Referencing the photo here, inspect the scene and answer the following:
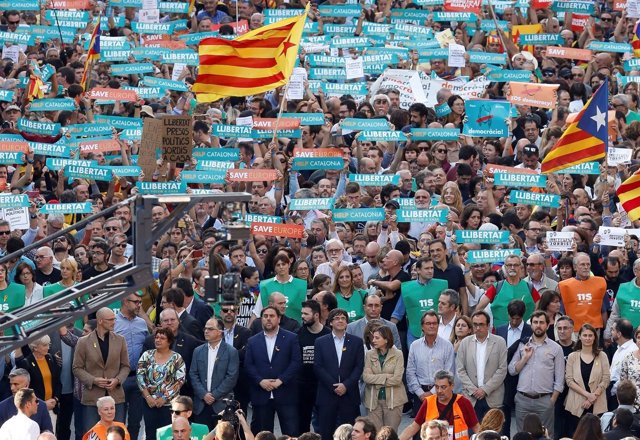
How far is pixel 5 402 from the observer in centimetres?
1959

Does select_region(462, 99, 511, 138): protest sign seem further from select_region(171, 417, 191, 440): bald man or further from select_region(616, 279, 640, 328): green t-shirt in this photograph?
select_region(171, 417, 191, 440): bald man

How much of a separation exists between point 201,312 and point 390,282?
6.88ft

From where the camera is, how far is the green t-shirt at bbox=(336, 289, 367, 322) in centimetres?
2141

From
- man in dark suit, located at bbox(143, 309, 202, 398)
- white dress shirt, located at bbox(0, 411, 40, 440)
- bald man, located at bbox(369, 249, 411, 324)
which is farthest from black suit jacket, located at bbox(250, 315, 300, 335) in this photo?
white dress shirt, located at bbox(0, 411, 40, 440)

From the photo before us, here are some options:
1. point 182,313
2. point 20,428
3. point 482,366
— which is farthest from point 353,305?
point 20,428

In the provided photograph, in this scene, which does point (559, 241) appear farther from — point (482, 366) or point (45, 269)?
point (45, 269)

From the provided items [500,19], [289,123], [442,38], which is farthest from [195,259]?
[500,19]

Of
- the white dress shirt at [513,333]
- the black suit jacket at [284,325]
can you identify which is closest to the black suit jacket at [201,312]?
the black suit jacket at [284,325]

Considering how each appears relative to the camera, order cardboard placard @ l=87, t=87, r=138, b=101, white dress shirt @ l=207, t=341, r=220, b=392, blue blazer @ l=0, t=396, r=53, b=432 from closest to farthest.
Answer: blue blazer @ l=0, t=396, r=53, b=432 < white dress shirt @ l=207, t=341, r=220, b=392 < cardboard placard @ l=87, t=87, r=138, b=101

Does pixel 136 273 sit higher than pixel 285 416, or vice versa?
pixel 136 273

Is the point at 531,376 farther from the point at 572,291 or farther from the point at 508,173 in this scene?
the point at 508,173

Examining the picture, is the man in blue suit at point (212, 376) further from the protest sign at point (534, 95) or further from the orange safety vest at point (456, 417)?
the protest sign at point (534, 95)

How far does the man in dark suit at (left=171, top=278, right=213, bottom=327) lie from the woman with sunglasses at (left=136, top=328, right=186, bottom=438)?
0.91 metres

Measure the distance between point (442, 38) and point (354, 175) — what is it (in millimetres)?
6399
